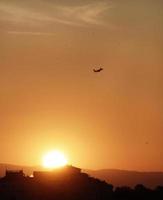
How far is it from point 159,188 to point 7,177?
26290 mm

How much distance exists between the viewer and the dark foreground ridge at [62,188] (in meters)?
90.9

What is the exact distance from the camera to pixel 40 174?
3681 inches

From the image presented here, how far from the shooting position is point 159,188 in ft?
328

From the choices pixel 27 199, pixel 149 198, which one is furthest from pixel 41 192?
pixel 149 198

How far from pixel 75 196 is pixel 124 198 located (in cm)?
919

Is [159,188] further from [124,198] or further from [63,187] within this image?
[63,187]

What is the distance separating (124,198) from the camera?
9619cm

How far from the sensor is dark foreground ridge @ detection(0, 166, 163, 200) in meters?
90.9

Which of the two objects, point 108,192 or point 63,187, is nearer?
point 63,187

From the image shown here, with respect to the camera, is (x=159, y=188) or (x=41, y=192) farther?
(x=159, y=188)

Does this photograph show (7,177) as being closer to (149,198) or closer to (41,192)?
(41,192)

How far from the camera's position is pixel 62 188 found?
91.4 metres

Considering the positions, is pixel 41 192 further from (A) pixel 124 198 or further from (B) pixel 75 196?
(A) pixel 124 198

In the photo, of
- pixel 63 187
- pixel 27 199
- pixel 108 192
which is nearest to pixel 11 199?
pixel 27 199
